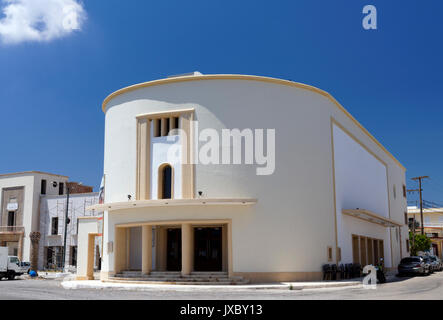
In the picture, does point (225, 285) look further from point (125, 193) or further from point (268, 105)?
point (268, 105)

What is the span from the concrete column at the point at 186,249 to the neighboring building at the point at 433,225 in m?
67.3

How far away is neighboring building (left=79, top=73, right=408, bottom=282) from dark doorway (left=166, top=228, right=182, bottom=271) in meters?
0.06

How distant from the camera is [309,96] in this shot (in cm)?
2861

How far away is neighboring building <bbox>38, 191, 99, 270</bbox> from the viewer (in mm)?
52912

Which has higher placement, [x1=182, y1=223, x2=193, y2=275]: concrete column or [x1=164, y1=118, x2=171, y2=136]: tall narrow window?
[x1=164, y1=118, x2=171, y2=136]: tall narrow window

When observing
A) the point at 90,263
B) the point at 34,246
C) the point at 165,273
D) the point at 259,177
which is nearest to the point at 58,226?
the point at 34,246

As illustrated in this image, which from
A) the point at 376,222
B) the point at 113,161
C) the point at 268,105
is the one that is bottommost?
the point at 376,222

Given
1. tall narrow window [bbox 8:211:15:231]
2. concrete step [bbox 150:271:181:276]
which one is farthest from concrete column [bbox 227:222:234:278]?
tall narrow window [bbox 8:211:15:231]

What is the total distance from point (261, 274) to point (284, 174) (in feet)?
18.0

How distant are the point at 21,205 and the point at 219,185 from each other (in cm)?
3715

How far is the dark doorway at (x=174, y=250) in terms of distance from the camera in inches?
1064

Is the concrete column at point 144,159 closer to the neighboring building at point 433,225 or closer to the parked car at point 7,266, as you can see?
the parked car at point 7,266

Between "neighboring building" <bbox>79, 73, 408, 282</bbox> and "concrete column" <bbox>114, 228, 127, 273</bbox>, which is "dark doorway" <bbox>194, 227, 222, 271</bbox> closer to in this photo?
"neighboring building" <bbox>79, 73, 408, 282</bbox>
